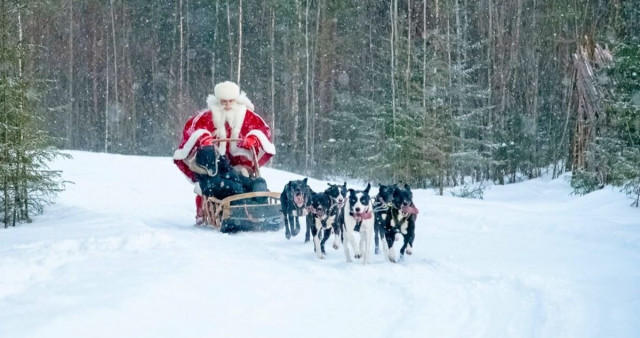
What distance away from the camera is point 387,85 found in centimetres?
2217

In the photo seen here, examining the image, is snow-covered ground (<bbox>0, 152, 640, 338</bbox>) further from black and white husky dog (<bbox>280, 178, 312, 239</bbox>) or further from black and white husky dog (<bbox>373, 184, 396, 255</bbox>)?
black and white husky dog (<bbox>373, 184, 396, 255</bbox>)

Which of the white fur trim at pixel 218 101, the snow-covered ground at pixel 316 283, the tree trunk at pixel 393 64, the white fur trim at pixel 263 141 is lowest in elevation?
the snow-covered ground at pixel 316 283

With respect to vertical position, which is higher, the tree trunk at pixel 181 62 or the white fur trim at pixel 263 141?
the tree trunk at pixel 181 62

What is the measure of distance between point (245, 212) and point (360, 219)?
2.77 m

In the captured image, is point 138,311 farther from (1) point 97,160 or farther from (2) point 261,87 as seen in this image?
(2) point 261,87

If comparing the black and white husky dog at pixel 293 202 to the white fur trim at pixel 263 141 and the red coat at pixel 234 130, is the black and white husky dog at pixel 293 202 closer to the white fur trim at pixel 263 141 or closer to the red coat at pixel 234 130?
the white fur trim at pixel 263 141

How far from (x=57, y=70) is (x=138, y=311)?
30.9 metres

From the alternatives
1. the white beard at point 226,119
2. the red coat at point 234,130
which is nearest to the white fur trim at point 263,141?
the red coat at point 234,130

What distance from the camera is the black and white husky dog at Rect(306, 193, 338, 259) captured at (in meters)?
6.89

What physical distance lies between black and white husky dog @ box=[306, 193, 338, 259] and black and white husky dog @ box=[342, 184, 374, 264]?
37cm

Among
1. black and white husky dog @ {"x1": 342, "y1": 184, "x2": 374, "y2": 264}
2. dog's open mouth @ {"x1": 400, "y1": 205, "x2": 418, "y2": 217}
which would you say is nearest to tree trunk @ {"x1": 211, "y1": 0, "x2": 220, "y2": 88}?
black and white husky dog @ {"x1": 342, "y1": 184, "x2": 374, "y2": 264}

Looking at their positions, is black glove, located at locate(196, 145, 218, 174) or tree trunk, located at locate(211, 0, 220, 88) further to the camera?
tree trunk, located at locate(211, 0, 220, 88)

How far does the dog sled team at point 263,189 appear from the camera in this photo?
6.48 meters

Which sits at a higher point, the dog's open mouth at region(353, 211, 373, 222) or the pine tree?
the pine tree
